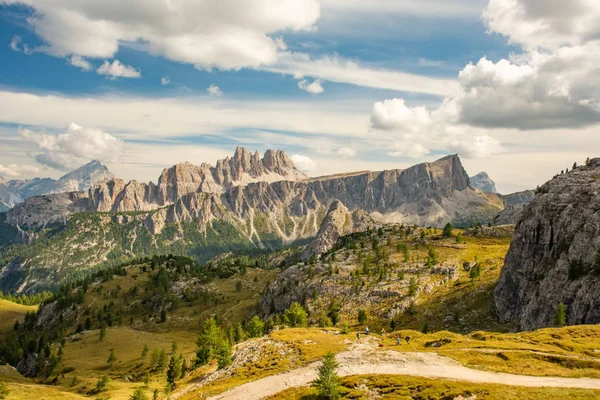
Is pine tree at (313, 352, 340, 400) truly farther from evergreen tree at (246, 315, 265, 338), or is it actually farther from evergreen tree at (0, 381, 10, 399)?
evergreen tree at (0, 381, 10, 399)

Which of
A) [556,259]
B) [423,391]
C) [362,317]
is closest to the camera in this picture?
[423,391]

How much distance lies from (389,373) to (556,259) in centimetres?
8635

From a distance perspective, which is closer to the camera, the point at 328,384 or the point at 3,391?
the point at 328,384

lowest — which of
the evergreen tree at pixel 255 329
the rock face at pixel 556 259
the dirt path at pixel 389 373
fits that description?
the evergreen tree at pixel 255 329

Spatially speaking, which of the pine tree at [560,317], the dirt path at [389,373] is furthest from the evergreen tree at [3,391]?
the pine tree at [560,317]

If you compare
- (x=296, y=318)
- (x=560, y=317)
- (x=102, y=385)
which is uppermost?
(x=560, y=317)

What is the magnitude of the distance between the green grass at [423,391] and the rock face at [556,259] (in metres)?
57.6

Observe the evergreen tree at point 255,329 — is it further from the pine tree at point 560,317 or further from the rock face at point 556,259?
the pine tree at point 560,317

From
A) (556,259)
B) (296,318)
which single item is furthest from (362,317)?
(556,259)

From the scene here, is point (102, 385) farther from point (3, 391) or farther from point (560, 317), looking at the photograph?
point (560, 317)

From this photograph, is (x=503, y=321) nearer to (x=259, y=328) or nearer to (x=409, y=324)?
(x=409, y=324)

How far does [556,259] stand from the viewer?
116625mm

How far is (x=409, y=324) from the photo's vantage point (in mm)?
138625

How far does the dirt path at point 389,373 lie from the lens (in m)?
52.1
